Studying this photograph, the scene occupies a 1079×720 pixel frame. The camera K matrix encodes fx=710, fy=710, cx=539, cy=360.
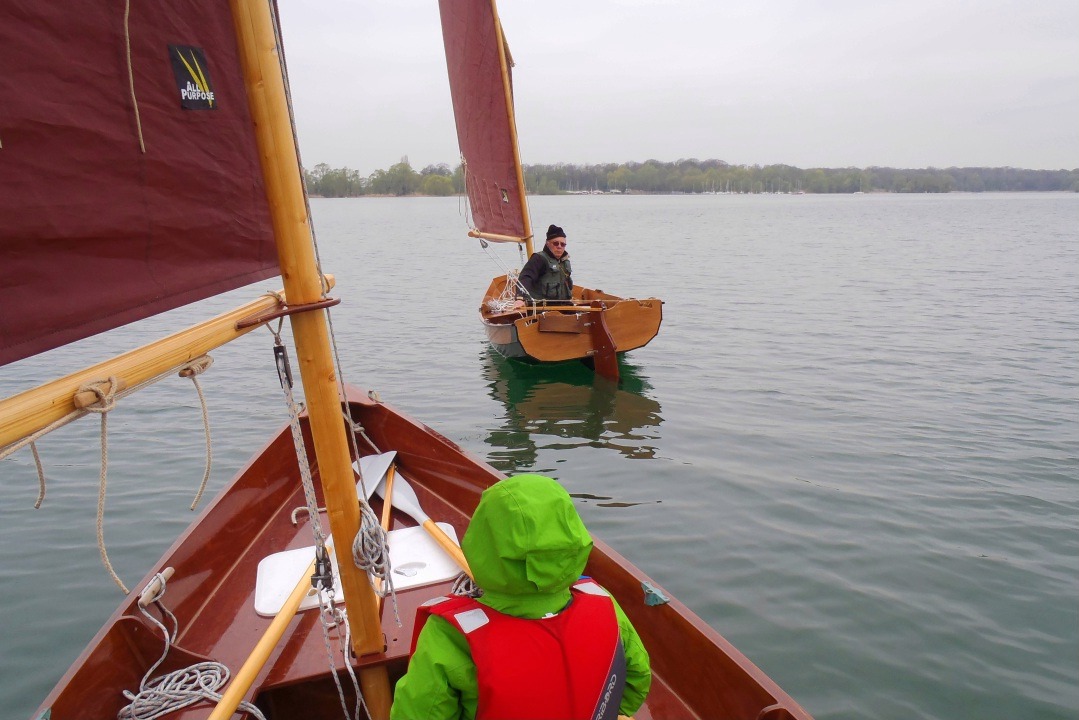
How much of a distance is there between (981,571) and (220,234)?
226 inches

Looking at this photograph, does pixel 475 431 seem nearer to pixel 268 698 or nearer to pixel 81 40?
pixel 268 698

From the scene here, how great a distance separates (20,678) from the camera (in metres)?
4.45

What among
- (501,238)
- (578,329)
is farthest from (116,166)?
(501,238)

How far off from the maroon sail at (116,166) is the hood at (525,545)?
1.16 metres

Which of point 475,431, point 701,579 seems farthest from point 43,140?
point 475,431

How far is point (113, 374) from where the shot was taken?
5.90ft

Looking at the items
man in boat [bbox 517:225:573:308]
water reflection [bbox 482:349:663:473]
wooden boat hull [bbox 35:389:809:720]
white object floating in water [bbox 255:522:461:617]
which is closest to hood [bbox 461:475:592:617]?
wooden boat hull [bbox 35:389:809:720]

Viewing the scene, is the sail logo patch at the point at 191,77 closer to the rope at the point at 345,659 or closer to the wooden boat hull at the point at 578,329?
the rope at the point at 345,659

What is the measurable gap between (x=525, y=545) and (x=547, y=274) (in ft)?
30.7

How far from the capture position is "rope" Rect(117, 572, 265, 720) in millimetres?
2930

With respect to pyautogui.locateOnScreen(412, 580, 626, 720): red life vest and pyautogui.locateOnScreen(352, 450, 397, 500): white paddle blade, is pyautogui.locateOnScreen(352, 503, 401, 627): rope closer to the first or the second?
pyautogui.locateOnScreen(412, 580, 626, 720): red life vest

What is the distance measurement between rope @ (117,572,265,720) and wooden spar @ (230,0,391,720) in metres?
0.70

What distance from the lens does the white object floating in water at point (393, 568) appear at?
12.5 feet

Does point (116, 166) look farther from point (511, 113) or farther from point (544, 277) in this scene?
point (511, 113)
